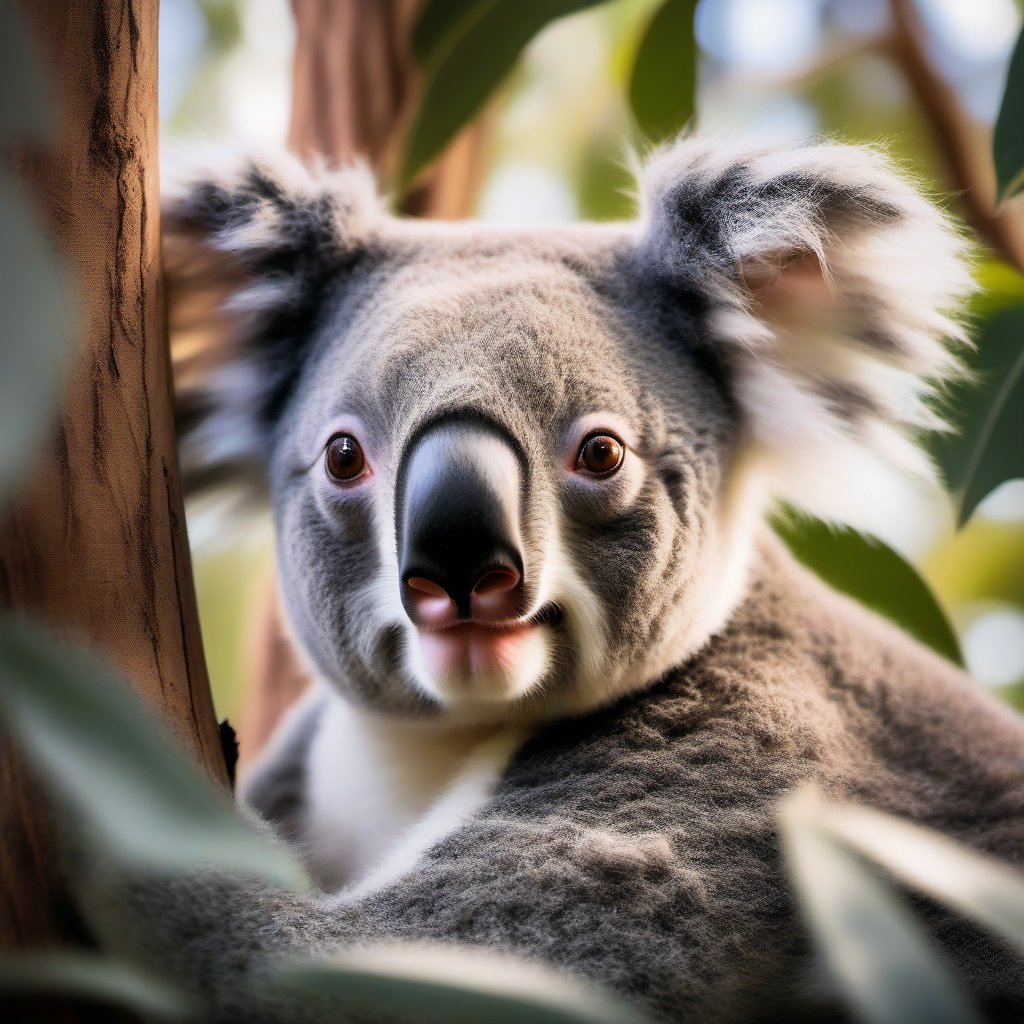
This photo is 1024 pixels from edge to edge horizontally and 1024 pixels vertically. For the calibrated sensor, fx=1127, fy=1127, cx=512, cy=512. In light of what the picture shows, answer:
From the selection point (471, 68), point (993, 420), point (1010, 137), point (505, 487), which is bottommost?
point (993, 420)

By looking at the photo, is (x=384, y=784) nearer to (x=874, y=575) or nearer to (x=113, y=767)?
(x=874, y=575)

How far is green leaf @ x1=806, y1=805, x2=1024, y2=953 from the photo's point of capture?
3.04 ft

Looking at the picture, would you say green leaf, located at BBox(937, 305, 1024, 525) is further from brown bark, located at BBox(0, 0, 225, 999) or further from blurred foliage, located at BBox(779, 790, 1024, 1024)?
brown bark, located at BBox(0, 0, 225, 999)

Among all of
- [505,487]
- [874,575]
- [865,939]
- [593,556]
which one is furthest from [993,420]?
[865,939]

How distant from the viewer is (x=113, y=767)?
88 cm

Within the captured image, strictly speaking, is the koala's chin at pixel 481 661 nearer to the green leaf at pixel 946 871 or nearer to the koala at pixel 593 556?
the koala at pixel 593 556

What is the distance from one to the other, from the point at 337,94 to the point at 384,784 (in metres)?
2.21

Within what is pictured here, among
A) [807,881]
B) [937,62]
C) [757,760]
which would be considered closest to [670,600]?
[757,760]

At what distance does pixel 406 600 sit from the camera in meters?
1.77

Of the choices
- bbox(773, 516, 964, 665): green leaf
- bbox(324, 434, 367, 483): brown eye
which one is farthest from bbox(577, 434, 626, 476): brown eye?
bbox(773, 516, 964, 665): green leaf

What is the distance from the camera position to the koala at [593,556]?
1699 millimetres

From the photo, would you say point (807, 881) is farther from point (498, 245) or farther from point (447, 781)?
point (498, 245)

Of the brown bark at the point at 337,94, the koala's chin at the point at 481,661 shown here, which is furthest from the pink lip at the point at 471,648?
the brown bark at the point at 337,94

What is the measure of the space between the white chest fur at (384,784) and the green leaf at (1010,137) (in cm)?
131
